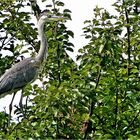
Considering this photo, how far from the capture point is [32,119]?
896cm

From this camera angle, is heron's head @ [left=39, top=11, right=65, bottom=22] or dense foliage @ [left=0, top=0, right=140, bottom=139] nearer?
dense foliage @ [left=0, top=0, right=140, bottom=139]

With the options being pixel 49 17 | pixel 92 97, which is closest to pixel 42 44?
pixel 49 17

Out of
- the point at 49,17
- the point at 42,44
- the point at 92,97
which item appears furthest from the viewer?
the point at 42,44

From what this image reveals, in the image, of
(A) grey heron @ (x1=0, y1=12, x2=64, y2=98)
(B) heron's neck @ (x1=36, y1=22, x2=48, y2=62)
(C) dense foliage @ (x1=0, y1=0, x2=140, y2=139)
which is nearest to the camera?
(C) dense foliage @ (x1=0, y1=0, x2=140, y2=139)

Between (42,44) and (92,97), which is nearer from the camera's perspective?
(92,97)

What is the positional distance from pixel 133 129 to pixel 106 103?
542 mm

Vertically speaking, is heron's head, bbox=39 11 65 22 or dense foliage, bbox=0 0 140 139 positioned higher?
heron's head, bbox=39 11 65 22

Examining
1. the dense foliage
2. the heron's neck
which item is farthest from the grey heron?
the dense foliage

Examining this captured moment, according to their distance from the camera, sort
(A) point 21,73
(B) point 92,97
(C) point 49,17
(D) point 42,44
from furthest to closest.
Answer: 1. (A) point 21,73
2. (D) point 42,44
3. (C) point 49,17
4. (B) point 92,97

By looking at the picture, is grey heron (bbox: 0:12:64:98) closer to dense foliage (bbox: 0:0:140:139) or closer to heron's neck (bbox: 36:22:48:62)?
heron's neck (bbox: 36:22:48:62)

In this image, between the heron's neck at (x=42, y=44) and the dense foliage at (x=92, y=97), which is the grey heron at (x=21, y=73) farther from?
the dense foliage at (x=92, y=97)

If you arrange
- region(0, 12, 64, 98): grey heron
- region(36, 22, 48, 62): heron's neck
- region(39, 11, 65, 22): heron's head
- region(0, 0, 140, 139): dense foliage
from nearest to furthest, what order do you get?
region(0, 0, 140, 139): dense foliage
region(39, 11, 65, 22): heron's head
region(36, 22, 48, 62): heron's neck
region(0, 12, 64, 98): grey heron

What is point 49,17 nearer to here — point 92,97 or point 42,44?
point 42,44

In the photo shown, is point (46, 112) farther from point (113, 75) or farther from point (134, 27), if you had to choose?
point (134, 27)
